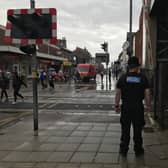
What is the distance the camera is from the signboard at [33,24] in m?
9.94

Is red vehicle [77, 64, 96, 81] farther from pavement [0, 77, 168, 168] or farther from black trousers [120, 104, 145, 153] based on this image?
black trousers [120, 104, 145, 153]

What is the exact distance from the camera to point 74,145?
332 inches

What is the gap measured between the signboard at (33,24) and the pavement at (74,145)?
231cm

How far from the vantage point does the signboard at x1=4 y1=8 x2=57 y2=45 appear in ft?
32.6

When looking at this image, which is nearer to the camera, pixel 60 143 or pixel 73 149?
pixel 73 149

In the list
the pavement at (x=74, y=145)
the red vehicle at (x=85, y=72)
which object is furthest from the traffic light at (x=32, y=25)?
the red vehicle at (x=85, y=72)

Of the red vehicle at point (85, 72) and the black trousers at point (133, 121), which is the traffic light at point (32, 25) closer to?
the black trousers at point (133, 121)

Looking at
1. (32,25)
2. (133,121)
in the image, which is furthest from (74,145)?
(32,25)

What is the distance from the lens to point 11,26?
10.0 metres

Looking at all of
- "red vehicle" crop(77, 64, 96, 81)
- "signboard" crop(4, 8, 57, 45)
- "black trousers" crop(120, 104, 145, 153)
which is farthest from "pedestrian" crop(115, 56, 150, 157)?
"red vehicle" crop(77, 64, 96, 81)

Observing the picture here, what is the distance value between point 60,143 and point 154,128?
2972mm

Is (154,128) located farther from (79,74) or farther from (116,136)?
(79,74)

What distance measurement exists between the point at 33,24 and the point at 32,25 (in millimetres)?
35

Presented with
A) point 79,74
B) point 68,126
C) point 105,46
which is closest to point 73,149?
point 68,126
